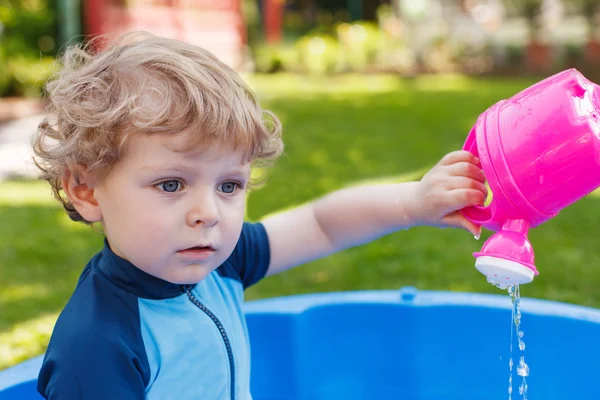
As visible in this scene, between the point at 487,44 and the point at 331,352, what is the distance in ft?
30.7

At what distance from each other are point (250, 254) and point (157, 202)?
40cm

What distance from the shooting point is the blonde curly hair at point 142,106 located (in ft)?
3.65

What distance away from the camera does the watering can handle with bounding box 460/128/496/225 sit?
1263 millimetres

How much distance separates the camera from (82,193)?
122cm

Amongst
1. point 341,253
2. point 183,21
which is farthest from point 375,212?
point 183,21

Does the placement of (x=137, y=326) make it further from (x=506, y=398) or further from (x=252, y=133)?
(x=506, y=398)

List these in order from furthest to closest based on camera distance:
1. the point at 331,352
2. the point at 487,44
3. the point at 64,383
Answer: the point at 487,44
the point at 331,352
the point at 64,383

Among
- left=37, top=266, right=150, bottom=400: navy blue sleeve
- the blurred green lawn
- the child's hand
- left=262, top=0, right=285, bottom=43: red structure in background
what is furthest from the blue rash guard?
left=262, top=0, right=285, bottom=43: red structure in background

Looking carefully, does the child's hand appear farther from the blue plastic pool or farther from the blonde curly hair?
Answer: the blue plastic pool

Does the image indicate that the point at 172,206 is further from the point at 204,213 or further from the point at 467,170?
the point at 467,170

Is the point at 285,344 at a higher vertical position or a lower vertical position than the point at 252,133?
lower

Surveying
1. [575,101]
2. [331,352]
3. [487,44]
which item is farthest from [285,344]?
[487,44]

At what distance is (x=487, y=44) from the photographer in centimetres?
1059

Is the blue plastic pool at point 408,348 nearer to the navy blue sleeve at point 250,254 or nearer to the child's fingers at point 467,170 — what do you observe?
the navy blue sleeve at point 250,254
